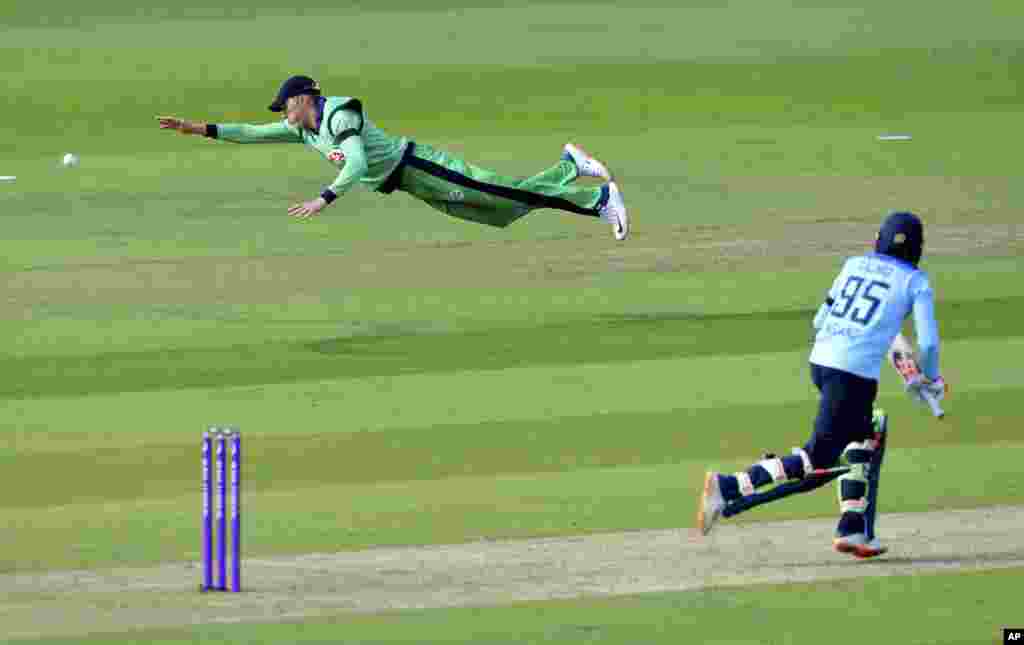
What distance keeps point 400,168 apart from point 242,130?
3.74 feet

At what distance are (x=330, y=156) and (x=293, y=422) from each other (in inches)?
108

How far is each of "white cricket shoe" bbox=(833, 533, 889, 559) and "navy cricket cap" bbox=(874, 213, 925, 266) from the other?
4.09 feet

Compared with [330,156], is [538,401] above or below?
below

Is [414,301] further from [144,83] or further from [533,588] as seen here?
[144,83]

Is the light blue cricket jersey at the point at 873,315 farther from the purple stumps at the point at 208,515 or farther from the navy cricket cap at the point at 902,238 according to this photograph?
the purple stumps at the point at 208,515

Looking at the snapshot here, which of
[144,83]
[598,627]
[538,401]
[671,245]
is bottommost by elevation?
[598,627]

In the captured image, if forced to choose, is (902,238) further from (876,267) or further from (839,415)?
(839,415)

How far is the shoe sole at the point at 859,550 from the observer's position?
1067 cm

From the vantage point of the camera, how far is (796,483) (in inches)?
431

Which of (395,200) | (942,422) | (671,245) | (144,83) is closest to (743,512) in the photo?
(942,422)

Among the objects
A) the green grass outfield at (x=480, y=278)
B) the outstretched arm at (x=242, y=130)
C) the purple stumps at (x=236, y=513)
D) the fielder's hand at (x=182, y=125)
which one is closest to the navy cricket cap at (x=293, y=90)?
the outstretched arm at (x=242, y=130)

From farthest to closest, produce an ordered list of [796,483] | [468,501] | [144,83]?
1. [144,83]
2. [468,501]
3. [796,483]

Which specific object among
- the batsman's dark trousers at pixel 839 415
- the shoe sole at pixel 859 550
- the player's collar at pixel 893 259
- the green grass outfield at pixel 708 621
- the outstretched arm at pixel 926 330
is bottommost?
the green grass outfield at pixel 708 621

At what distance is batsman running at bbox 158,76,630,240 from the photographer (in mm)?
15531
